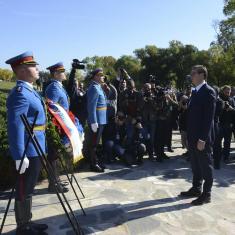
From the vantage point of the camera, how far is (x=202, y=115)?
5.88 metres

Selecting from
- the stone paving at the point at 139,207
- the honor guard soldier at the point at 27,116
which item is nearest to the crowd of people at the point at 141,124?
the stone paving at the point at 139,207

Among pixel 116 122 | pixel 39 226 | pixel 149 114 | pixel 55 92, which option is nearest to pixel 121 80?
pixel 149 114

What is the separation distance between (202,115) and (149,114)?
12.0 ft

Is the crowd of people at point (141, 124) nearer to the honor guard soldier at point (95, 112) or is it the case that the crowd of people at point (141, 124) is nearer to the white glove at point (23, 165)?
the honor guard soldier at point (95, 112)

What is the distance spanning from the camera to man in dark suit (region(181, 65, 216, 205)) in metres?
5.77

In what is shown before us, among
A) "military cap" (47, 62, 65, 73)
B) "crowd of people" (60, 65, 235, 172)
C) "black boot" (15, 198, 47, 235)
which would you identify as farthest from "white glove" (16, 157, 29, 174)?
"crowd of people" (60, 65, 235, 172)

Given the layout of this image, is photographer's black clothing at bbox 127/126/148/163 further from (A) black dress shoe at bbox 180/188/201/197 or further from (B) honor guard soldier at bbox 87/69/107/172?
(A) black dress shoe at bbox 180/188/201/197

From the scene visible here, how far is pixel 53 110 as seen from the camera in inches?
223

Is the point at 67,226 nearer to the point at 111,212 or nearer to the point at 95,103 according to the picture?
the point at 111,212

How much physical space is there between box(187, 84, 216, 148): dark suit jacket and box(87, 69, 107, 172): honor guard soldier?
7.31ft

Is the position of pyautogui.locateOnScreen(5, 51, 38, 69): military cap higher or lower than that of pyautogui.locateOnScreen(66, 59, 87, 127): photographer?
higher

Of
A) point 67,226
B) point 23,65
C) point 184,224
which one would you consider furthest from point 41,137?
point 184,224

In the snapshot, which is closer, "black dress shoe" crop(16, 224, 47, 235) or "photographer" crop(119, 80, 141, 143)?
"black dress shoe" crop(16, 224, 47, 235)

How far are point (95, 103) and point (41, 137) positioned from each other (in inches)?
123
